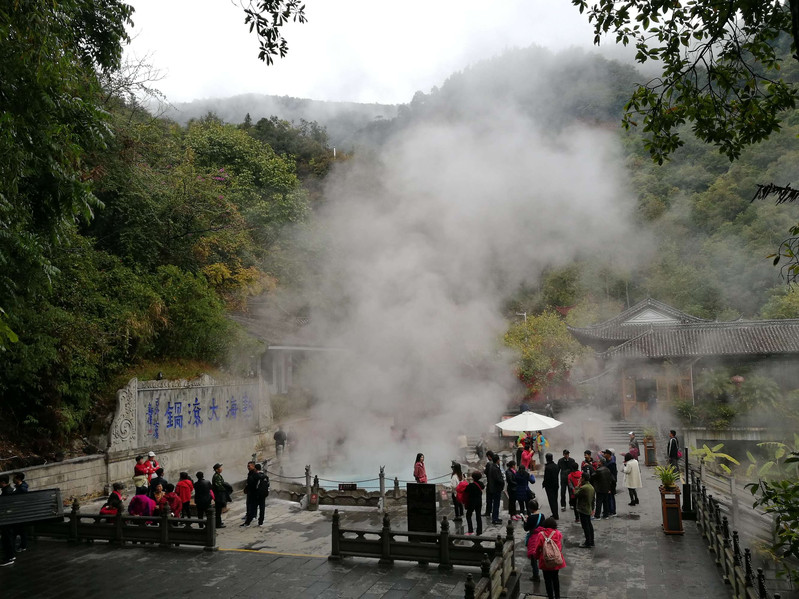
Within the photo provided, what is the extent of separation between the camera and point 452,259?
2434 centimetres

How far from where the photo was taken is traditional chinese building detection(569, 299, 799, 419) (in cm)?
2778

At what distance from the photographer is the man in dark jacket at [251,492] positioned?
35.8ft

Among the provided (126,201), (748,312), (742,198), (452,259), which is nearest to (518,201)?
(452,259)

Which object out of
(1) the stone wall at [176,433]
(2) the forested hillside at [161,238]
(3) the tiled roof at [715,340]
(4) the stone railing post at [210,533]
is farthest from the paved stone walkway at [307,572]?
(3) the tiled roof at [715,340]

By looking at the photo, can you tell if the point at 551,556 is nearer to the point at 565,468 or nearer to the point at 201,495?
the point at 565,468

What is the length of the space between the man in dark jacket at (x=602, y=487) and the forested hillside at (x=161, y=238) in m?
6.85

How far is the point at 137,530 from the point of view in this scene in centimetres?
957

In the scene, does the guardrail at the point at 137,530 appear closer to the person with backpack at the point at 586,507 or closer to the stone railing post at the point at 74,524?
the stone railing post at the point at 74,524

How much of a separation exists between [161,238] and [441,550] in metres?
15.1

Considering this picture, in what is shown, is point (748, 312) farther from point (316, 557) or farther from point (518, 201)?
point (316, 557)

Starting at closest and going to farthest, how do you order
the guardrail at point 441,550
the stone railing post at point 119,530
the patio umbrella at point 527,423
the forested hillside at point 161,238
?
1. the guardrail at point 441,550
2. the forested hillside at point 161,238
3. the stone railing post at point 119,530
4. the patio umbrella at point 527,423

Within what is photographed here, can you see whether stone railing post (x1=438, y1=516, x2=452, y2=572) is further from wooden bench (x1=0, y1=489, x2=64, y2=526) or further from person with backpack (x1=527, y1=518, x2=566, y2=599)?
wooden bench (x1=0, y1=489, x2=64, y2=526)

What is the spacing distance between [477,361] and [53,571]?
61.3 feet

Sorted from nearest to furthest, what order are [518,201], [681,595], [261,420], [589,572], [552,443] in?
[681,595]
[589,572]
[261,420]
[552,443]
[518,201]
